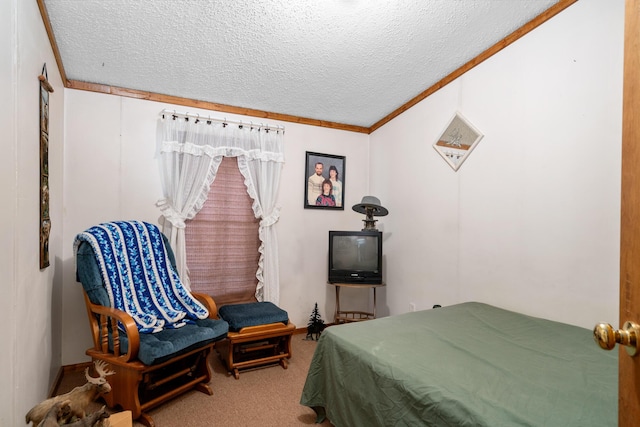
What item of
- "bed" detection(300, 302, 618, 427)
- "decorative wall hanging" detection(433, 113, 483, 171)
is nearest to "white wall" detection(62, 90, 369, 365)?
"decorative wall hanging" detection(433, 113, 483, 171)

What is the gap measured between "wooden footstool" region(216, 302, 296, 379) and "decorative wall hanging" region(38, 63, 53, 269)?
4.66 ft

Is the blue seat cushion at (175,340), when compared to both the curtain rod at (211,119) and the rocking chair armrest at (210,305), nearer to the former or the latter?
the rocking chair armrest at (210,305)

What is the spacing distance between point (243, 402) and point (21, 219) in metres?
1.78

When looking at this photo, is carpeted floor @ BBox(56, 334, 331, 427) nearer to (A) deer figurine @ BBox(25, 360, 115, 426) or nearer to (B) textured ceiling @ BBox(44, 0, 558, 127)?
(A) deer figurine @ BBox(25, 360, 115, 426)

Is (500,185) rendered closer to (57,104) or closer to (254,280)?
(254,280)

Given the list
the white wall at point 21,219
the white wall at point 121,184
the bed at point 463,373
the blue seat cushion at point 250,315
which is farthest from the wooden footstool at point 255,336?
the white wall at point 21,219

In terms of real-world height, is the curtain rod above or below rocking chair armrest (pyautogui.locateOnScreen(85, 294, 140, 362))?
above

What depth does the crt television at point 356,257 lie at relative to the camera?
334cm

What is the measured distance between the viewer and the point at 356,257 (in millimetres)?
3416

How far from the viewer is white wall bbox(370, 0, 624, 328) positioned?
1.76 metres

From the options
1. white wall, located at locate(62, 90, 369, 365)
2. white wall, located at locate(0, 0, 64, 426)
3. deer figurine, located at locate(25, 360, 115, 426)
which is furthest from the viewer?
white wall, located at locate(62, 90, 369, 365)

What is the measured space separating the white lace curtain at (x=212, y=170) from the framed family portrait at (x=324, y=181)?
1.35 ft

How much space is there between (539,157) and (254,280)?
2.86m

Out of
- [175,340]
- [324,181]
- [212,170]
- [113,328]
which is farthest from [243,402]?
[324,181]
